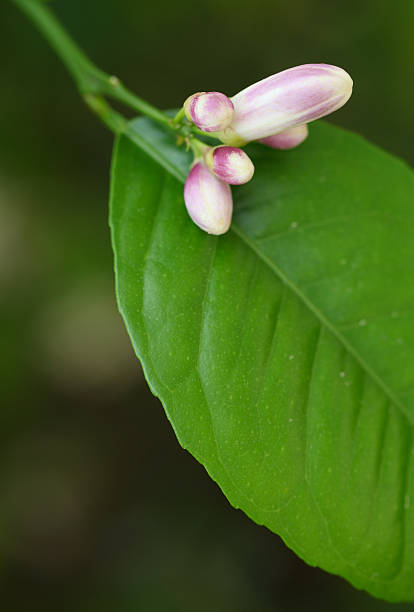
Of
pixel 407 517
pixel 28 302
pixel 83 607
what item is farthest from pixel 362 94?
pixel 83 607

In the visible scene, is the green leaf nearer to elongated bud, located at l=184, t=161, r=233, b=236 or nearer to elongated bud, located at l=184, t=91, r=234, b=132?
elongated bud, located at l=184, t=161, r=233, b=236

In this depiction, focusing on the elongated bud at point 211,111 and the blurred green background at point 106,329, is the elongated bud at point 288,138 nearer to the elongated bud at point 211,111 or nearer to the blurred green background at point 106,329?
the elongated bud at point 211,111

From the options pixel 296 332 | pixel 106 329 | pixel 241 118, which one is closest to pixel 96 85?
pixel 241 118

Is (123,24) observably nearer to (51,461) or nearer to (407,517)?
(51,461)

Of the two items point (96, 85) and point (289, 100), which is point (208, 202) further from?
point (96, 85)

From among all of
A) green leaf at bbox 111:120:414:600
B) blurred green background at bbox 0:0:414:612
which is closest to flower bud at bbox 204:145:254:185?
green leaf at bbox 111:120:414:600

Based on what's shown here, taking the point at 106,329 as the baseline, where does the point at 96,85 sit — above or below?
above
